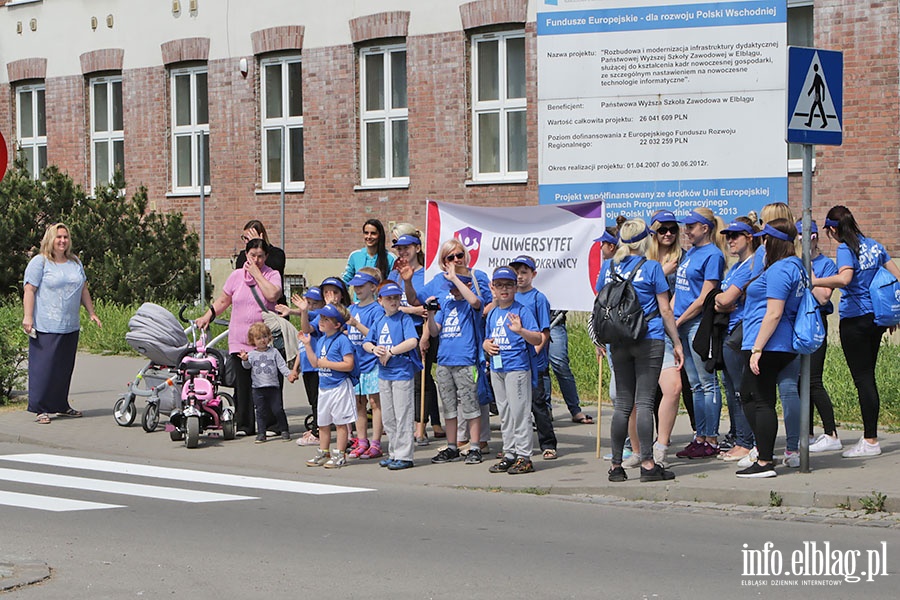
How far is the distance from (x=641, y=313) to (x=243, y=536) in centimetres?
323

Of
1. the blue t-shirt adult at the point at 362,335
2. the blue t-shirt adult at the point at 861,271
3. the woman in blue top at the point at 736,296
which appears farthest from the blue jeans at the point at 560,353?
the blue t-shirt adult at the point at 861,271

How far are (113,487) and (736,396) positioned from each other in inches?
187

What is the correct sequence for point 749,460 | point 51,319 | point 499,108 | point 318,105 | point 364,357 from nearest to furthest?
point 749,460, point 364,357, point 51,319, point 499,108, point 318,105

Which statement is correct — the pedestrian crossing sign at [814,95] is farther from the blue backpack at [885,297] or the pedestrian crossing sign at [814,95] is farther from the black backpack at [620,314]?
the black backpack at [620,314]

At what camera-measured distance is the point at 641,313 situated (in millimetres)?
10141

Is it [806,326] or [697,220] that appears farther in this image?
[697,220]

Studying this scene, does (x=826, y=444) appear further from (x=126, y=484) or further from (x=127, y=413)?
(x=127, y=413)

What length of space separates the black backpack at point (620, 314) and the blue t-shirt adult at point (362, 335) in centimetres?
206

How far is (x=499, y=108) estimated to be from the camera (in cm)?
2252

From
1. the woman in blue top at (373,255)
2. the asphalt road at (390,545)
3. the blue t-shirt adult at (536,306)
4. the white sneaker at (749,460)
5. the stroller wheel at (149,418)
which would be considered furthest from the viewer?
the stroller wheel at (149,418)

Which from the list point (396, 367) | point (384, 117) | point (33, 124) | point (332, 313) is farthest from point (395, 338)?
point (33, 124)

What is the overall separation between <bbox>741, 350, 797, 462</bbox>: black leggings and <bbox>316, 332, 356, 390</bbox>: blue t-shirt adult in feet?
10.3

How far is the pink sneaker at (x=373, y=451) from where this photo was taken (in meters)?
12.0

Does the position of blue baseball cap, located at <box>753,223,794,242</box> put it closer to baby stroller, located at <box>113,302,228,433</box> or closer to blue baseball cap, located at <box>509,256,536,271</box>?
blue baseball cap, located at <box>509,256,536,271</box>
